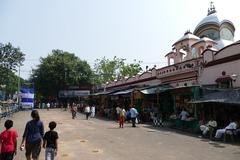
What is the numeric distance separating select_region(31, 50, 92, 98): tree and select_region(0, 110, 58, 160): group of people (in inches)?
2195

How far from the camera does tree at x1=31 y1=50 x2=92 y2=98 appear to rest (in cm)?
6247

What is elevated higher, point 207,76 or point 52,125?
point 207,76

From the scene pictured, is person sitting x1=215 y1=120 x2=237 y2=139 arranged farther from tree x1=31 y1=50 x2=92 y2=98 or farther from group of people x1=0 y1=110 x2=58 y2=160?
tree x1=31 y1=50 x2=92 y2=98

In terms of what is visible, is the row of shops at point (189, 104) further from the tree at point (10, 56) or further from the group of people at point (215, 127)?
the tree at point (10, 56)

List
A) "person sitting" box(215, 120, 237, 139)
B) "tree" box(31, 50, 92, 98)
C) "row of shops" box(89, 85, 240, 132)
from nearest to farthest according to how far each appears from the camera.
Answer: "person sitting" box(215, 120, 237, 139) → "row of shops" box(89, 85, 240, 132) → "tree" box(31, 50, 92, 98)

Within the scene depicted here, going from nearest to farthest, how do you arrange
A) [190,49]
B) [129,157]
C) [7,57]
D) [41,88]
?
[129,157]
[190,49]
[7,57]
[41,88]

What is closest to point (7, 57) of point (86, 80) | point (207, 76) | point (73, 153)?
point (86, 80)

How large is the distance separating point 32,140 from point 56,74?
184 feet

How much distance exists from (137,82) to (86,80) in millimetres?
35306

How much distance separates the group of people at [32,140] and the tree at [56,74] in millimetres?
55746

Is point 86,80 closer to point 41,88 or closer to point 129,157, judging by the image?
point 41,88

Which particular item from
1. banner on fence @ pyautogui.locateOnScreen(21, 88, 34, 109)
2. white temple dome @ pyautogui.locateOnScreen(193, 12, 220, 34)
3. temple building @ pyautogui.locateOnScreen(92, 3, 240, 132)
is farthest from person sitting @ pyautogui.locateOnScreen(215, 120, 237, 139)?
banner on fence @ pyautogui.locateOnScreen(21, 88, 34, 109)

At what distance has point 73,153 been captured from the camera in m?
10.7

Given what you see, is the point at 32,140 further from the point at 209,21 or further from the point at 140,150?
the point at 209,21
